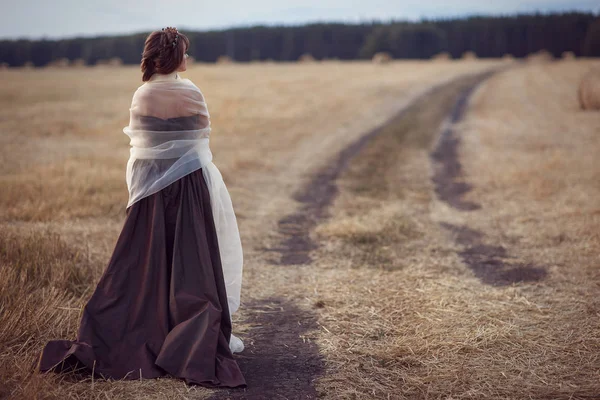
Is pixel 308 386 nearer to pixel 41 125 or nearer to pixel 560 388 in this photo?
pixel 560 388

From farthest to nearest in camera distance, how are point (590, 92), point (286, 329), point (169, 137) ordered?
point (590, 92) → point (286, 329) → point (169, 137)

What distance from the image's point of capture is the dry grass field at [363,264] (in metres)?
4.02

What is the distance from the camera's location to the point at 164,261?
4.08 meters

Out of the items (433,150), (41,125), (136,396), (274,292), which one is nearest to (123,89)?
(41,125)

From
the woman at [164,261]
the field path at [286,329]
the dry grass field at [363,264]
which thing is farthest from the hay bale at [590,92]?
the woman at [164,261]

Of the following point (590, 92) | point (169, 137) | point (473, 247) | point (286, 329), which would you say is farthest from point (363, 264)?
point (590, 92)

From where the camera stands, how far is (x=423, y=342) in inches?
179

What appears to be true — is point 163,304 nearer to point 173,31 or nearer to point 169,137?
point 169,137

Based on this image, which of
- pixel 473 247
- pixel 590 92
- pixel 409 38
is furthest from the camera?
pixel 409 38

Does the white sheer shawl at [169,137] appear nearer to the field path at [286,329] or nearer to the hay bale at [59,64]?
the field path at [286,329]

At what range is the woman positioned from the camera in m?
3.94

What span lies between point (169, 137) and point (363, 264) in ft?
10.6

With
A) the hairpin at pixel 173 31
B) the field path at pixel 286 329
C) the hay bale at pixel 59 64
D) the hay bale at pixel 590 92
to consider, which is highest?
the hairpin at pixel 173 31

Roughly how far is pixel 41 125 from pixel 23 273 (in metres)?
13.3
